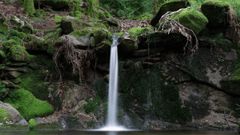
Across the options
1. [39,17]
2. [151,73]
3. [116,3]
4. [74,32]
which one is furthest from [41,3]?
[151,73]

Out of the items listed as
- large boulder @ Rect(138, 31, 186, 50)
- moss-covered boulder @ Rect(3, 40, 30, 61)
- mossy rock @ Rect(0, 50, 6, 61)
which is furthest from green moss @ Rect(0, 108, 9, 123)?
large boulder @ Rect(138, 31, 186, 50)

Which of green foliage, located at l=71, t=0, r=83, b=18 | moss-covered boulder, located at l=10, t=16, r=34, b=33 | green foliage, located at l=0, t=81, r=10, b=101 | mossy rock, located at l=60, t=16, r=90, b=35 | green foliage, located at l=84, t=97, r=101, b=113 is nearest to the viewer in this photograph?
green foliage, located at l=0, t=81, r=10, b=101

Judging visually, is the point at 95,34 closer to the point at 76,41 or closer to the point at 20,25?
the point at 76,41

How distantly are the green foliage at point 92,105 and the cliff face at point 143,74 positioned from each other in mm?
36

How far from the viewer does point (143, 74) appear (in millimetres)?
15688

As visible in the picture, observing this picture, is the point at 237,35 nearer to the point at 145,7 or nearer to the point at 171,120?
the point at 171,120

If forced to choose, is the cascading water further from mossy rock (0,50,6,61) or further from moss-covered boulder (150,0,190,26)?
mossy rock (0,50,6,61)

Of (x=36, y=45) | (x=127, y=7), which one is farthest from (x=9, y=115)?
(x=127, y=7)

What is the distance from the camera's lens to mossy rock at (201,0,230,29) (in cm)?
1566

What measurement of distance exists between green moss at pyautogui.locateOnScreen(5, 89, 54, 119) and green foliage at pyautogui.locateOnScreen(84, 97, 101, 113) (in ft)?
3.99

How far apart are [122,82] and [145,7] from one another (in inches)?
515

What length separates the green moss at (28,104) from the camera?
14.6 metres

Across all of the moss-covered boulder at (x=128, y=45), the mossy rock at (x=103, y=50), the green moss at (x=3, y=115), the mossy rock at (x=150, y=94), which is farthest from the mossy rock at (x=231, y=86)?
the green moss at (x=3, y=115)

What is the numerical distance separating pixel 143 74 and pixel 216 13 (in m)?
3.49
